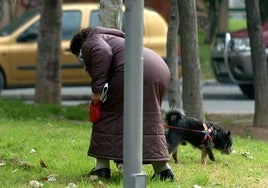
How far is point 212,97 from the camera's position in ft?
62.8

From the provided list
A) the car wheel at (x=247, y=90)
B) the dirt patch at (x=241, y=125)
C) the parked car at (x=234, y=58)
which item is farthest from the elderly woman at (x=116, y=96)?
the car wheel at (x=247, y=90)

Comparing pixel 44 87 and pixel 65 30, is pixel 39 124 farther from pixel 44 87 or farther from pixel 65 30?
pixel 65 30

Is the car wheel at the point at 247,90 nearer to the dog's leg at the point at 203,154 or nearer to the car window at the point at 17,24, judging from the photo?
the car window at the point at 17,24

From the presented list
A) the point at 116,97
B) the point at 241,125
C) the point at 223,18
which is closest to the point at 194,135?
the point at 116,97

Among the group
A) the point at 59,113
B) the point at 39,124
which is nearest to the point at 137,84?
the point at 39,124

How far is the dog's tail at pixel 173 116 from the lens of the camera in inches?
325

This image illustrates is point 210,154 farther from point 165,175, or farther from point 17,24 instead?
point 17,24

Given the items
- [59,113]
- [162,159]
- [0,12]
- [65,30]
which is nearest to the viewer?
[162,159]

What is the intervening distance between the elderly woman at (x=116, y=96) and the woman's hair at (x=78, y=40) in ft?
0.20

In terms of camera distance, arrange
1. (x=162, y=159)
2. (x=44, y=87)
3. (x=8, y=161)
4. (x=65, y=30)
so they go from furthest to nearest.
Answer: (x=65, y=30) < (x=44, y=87) < (x=8, y=161) < (x=162, y=159)

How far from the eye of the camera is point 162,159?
7199 millimetres

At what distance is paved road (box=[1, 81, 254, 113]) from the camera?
16.9 metres

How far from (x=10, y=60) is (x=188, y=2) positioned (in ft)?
24.9

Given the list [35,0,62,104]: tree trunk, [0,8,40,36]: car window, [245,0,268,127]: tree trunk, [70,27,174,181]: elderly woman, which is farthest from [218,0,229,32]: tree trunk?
[70,27,174,181]: elderly woman
